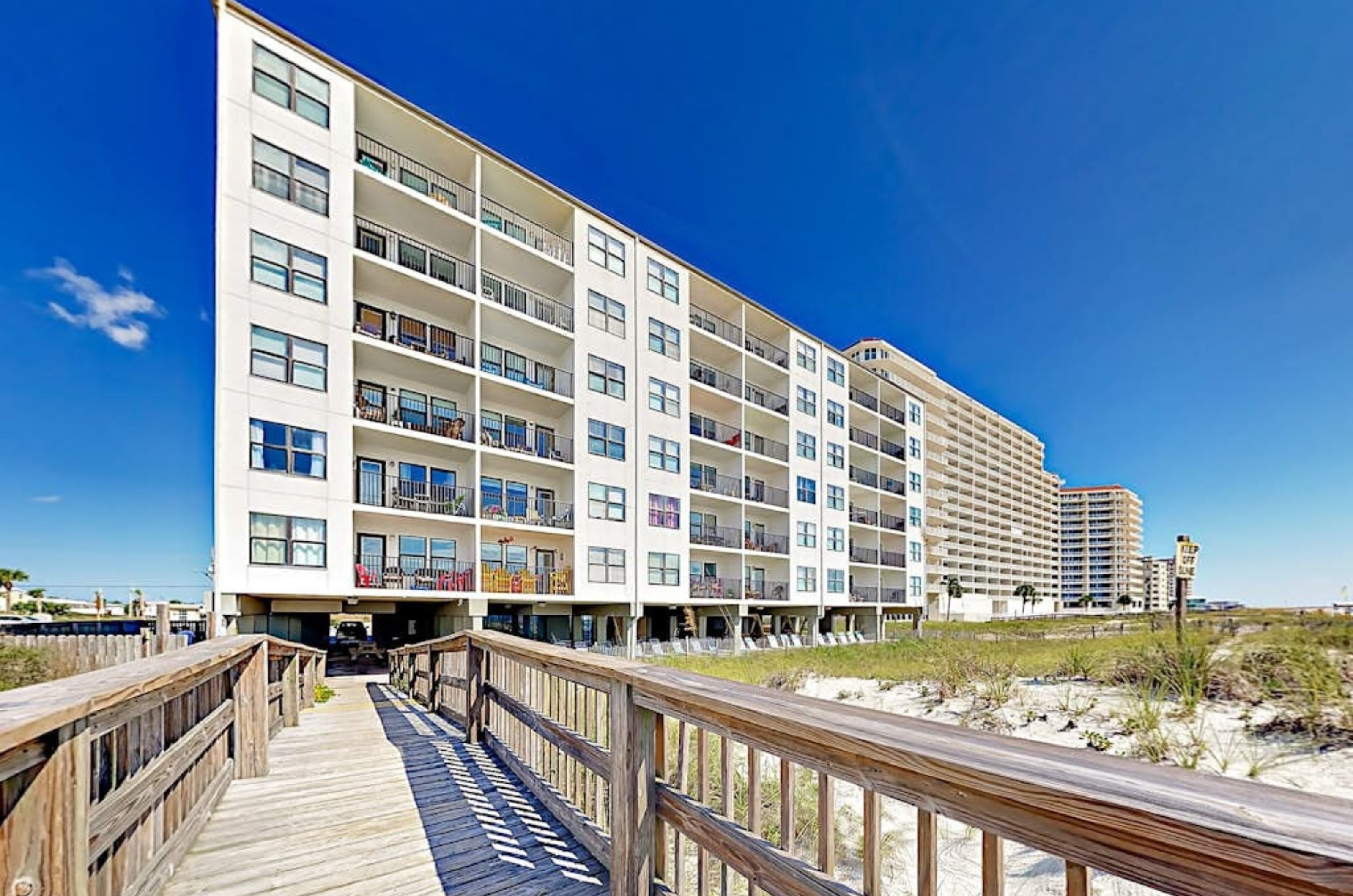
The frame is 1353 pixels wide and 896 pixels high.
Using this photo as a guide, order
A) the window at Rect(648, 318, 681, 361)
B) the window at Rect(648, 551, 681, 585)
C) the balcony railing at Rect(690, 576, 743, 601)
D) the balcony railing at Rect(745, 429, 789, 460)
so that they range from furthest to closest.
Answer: the balcony railing at Rect(745, 429, 789, 460) → the balcony railing at Rect(690, 576, 743, 601) → the window at Rect(648, 318, 681, 361) → the window at Rect(648, 551, 681, 585)

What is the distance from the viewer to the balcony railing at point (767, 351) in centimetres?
2864

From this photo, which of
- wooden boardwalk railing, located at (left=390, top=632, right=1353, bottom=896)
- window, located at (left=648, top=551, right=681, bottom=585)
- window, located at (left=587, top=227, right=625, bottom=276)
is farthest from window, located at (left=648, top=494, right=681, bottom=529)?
wooden boardwalk railing, located at (left=390, top=632, right=1353, bottom=896)

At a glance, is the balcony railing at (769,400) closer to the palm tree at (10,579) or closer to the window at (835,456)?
the window at (835,456)

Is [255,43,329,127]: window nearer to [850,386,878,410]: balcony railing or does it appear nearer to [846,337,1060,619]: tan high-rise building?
[850,386,878,410]: balcony railing

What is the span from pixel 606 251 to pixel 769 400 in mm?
11119

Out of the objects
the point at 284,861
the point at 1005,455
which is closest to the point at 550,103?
the point at 284,861

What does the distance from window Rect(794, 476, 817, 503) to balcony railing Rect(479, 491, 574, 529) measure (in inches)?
509

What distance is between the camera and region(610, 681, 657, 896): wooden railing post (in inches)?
111

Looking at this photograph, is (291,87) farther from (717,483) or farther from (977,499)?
(977,499)

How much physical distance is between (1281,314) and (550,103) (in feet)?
106

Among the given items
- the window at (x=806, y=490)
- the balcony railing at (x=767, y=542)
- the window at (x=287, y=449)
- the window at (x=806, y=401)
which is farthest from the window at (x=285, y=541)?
the window at (x=806, y=401)

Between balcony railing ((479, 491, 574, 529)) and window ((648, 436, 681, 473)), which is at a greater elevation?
window ((648, 436, 681, 473))

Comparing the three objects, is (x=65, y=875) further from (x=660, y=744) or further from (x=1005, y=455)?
(x=1005, y=455)

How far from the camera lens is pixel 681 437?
23984 mm
